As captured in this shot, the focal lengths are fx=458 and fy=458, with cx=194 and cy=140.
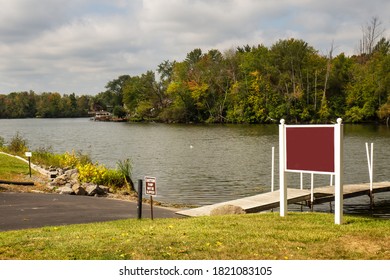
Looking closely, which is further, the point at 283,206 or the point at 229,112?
the point at 229,112

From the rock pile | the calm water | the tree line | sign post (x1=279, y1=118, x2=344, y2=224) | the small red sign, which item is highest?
the tree line

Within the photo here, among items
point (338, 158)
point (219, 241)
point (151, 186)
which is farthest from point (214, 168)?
point (219, 241)

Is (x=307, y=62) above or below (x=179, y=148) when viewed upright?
above

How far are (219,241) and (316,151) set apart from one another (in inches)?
127

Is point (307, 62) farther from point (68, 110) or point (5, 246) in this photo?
point (68, 110)

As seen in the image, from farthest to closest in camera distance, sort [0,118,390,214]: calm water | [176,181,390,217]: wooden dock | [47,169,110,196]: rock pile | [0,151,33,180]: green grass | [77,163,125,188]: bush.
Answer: [0,118,390,214]: calm water, [77,163,125,188]: bush, [0,151,33,180]: green grass, [47,169,110,196]: rock pile, [176,181,390,217]: wooden dock

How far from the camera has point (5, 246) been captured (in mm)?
7875

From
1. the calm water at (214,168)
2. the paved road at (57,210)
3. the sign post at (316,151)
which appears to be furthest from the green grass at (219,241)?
the calm water at (214,168)

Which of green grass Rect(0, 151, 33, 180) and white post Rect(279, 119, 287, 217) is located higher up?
white post Rect(279, 119, 287, 217)

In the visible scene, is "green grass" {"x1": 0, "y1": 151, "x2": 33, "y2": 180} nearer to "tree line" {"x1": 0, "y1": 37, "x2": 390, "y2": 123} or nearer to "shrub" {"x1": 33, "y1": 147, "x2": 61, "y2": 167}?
"shrub" {"x1": 33, "y1": 147, "x2": 61, "y2": 167}

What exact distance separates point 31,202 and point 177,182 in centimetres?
1178

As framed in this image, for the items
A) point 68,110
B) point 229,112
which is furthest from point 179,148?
point 68,110

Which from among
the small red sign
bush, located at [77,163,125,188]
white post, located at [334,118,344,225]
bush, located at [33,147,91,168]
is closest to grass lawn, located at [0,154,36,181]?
bush, located at [33,147,91,168]

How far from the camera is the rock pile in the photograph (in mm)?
18109
